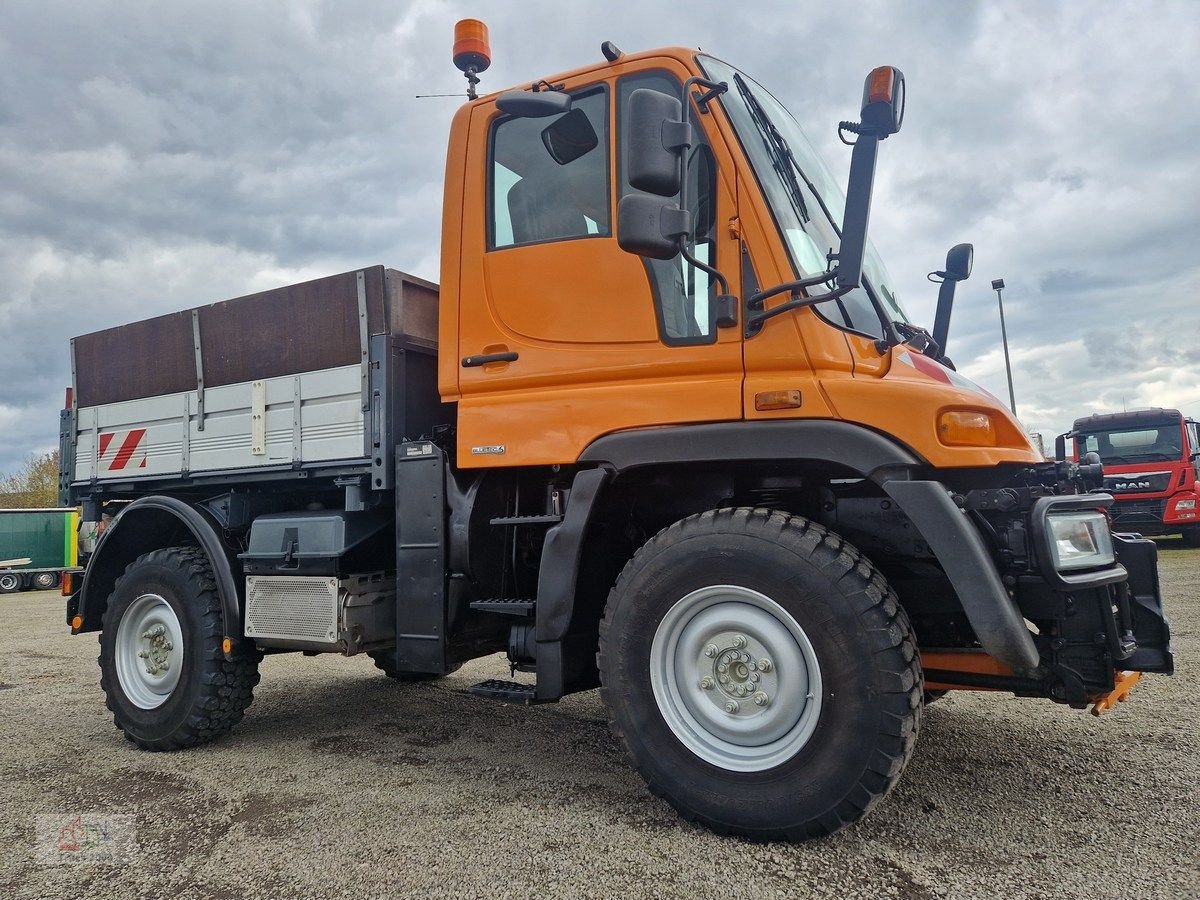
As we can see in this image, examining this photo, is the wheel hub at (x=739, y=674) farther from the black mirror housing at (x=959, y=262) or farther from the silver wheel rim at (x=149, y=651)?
the silver wheel rim at (x=149, y=651)

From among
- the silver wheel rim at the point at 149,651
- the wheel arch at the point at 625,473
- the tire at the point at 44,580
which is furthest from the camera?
the tire at the point at 44,580

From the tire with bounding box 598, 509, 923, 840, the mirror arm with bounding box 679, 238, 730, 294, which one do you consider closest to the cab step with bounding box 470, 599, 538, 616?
the tire with bounding box 598, 509, 923, 840

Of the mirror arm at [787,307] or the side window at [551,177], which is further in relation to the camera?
the side window at [551,177]

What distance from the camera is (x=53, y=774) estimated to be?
4145mm

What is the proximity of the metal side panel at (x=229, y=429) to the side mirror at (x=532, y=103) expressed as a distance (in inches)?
60.9

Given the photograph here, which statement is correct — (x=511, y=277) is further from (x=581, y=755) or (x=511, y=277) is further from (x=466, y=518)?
(x=581, y=755)

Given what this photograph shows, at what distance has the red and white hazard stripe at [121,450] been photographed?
523cm

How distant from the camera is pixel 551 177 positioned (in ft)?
12.3

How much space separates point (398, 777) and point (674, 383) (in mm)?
2239

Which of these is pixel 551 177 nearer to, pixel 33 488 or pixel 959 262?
pixel 959 262

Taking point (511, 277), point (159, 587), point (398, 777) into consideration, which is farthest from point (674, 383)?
point (159, 587)

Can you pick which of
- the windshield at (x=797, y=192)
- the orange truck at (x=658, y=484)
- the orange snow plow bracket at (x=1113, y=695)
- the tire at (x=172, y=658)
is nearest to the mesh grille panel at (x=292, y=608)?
the orange truck at (x=658, y=484)

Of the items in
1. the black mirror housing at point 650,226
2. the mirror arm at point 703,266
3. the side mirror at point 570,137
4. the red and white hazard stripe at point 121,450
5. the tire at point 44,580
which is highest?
the side mirror at point 570,137

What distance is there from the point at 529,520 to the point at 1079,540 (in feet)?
6.85
